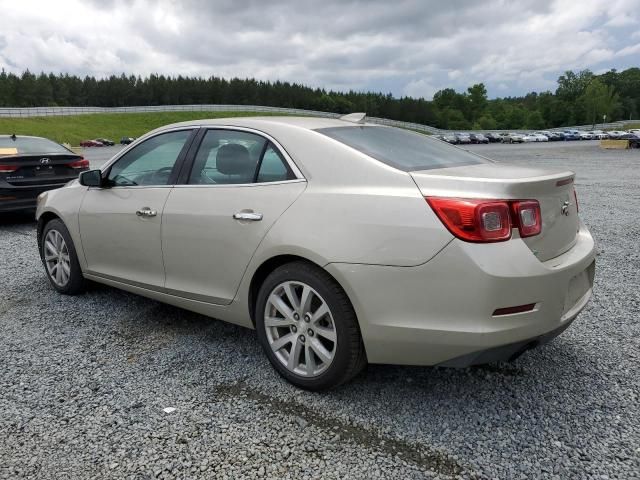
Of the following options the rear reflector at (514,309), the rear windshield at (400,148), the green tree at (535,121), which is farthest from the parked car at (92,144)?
the green tree at (535,121)

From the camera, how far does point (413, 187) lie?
8.66 feet

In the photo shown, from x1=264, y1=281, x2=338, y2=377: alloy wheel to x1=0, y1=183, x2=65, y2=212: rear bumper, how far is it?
263 inches

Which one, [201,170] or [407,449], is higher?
[201,170]

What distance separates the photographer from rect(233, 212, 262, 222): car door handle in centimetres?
309

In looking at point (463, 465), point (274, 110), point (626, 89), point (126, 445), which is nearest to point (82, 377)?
point (126, 445)

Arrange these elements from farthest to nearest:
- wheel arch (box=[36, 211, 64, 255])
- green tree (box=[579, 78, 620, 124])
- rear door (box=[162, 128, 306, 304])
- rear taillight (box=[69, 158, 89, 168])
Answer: green tree (box=[579, 78, 620, 124]) < rear taillight (box=[69, 158, 89, 168]) < wheel arch (box=[36, 211, 64, 255]) < rear door (box=[162, 128, 306, 304])

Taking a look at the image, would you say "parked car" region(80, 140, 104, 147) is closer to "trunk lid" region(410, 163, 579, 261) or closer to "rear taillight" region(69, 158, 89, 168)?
"rear taillight" region(69, 158, 89, 168)

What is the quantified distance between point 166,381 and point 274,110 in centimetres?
9972

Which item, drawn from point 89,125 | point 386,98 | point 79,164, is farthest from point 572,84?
point 79,164

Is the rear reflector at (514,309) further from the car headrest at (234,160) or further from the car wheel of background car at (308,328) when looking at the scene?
the car headrest at (234,160)

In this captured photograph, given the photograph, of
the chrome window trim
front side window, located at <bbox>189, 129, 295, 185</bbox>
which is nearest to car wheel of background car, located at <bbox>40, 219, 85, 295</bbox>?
A: the chrome window trim

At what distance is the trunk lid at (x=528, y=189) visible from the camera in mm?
2531

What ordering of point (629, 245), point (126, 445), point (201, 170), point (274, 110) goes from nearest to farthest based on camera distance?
point (126, 445) → point (201, 170) → point (629, 245) → point (274, 110)

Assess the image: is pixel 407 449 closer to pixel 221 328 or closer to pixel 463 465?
pixel 463 465
